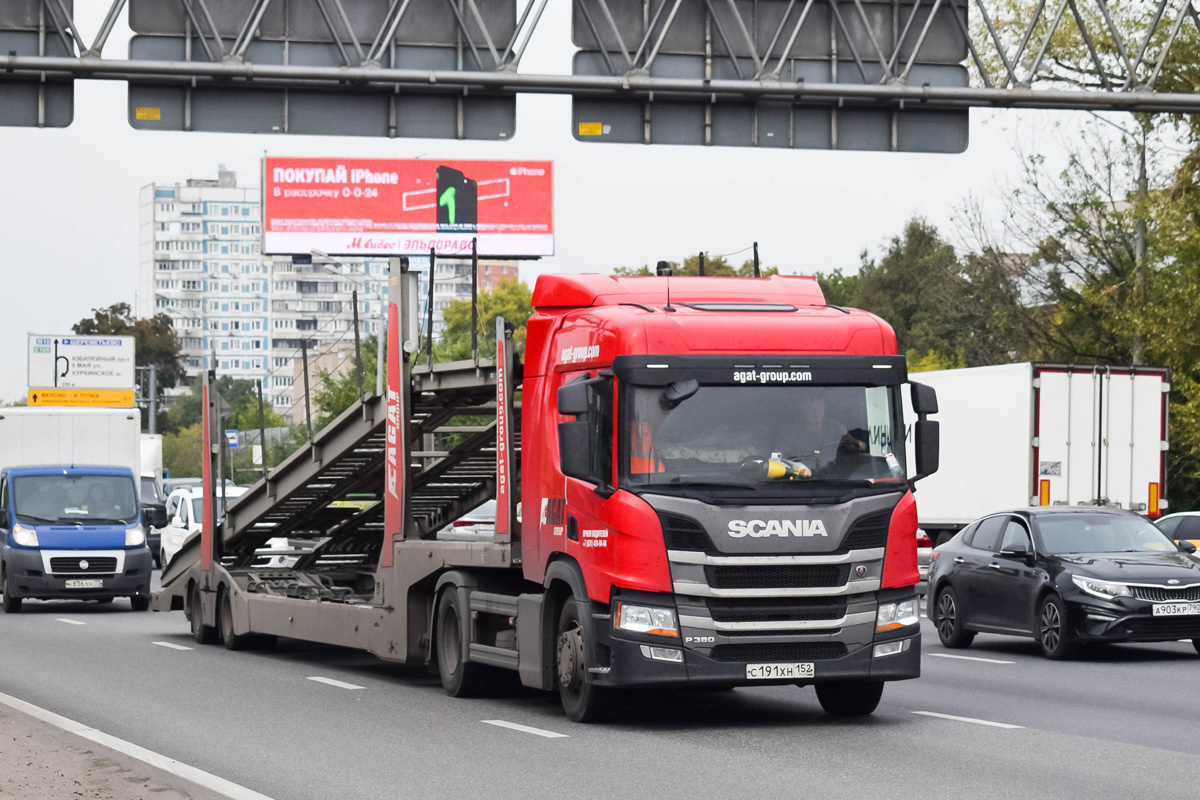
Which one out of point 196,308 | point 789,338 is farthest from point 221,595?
point 196,308

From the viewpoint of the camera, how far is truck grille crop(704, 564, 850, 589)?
38.6 feet

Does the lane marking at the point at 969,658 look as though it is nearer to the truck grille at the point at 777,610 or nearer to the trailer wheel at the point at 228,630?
the truck grille at the point at 777,610

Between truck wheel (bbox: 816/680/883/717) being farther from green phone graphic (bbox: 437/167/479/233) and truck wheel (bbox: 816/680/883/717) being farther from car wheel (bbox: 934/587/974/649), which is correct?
green phone graphic (bbox: 437/167/479/233)

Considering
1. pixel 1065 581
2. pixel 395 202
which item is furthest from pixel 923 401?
pixel 395 202

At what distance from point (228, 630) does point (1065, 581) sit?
8.64 metres

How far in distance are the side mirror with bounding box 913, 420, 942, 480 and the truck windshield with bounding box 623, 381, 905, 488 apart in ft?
0.49

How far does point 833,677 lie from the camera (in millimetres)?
11945

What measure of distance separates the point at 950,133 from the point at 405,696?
893cm

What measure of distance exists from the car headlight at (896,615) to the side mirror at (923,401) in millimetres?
1240

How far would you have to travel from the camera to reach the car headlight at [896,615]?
12094mm

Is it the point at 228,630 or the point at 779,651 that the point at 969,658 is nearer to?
the point at 779,651

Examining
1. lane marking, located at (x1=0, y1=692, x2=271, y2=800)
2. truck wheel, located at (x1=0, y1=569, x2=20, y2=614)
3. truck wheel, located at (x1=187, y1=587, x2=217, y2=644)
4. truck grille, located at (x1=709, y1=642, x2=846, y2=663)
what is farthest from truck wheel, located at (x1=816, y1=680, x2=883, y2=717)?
truck wheel, located at (x1=0, y1=569, x2=20, y2=614)

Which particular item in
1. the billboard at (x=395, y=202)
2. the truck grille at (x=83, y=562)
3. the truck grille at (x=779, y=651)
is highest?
the billboard at (x=395, y=202)

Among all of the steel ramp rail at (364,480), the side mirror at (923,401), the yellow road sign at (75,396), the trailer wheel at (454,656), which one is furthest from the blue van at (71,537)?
the yellow road sign at (75,396)
